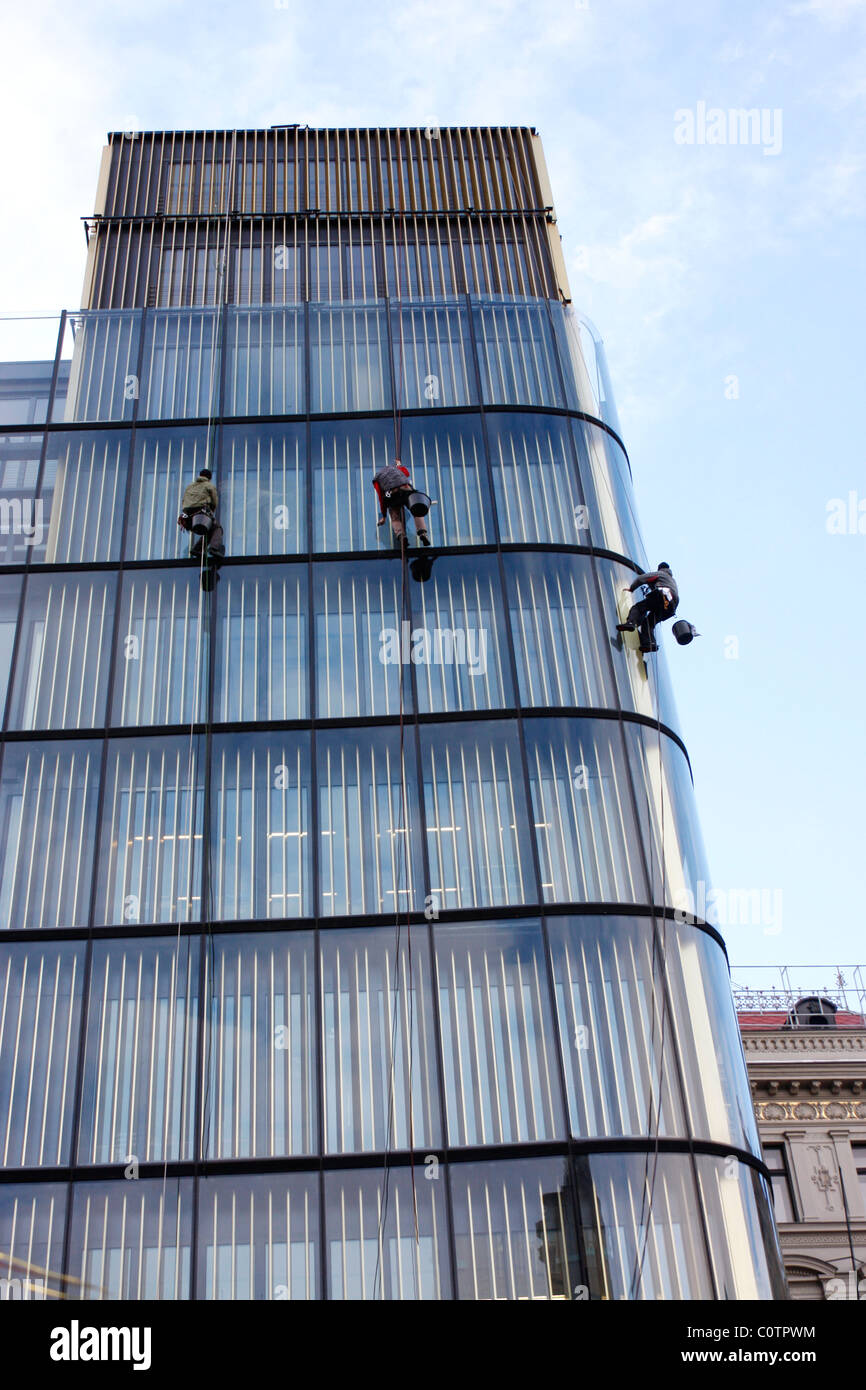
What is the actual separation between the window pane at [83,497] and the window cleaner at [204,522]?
1.32 meters

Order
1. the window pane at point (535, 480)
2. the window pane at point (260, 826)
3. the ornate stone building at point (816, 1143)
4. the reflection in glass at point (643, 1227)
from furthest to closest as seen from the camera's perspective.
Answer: the ornate stone building at point (816, 1143)
the window pane at point (535, 480)
the window pane at point (260, 826)
the reflection in glass at point (643, 1227)

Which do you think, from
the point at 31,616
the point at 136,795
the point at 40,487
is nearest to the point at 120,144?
the point at 40,487

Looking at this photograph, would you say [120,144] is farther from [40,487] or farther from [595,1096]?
[595,1096]

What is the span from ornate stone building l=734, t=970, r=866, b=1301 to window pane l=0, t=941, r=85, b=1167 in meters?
15.7

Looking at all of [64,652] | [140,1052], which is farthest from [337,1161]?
[64,652]

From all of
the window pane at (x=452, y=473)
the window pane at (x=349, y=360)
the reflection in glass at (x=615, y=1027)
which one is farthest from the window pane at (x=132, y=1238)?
the window pane at (x=349, y=360)

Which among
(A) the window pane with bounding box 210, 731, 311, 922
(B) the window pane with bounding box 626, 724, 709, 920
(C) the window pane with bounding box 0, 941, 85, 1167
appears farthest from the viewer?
(B) the window pane with bounding box 626, 724, 709, 920

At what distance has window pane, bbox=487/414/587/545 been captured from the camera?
19.7m

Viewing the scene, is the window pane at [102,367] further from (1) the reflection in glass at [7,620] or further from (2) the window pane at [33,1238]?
(2) the window pane at [33,1238]

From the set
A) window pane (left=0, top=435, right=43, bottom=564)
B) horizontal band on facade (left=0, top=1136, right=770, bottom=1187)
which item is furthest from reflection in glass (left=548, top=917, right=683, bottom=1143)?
window pane (left=0, top=435, right=43, bottom=564)

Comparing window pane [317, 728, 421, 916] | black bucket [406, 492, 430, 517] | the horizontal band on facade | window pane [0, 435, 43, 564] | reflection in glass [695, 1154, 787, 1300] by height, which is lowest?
reflection in glass [695, 1154, 787, 1300]

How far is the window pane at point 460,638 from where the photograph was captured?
59.0 feet

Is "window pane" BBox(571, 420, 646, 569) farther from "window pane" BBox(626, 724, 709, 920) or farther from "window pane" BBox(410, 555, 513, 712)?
"window pane" BBox(626, 724, 709, 920)

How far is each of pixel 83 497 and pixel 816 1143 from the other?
1913 cm
